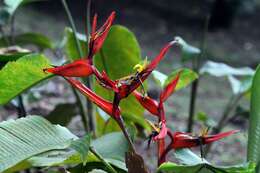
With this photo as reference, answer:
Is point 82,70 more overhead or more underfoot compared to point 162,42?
more overhead

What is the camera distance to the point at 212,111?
9.25 feet

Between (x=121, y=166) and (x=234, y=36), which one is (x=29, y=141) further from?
(x=234, y=36)

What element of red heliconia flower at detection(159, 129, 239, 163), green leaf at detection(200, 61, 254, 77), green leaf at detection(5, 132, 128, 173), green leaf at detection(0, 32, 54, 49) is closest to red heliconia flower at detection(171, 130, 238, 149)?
red heliconia flower at detection(159, 129, 239, 163)

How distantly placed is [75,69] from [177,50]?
3.11 meters

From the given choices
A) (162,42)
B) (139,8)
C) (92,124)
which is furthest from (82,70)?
(139,8)

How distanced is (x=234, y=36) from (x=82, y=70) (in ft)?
12.4

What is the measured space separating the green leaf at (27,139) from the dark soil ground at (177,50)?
108 centimetres

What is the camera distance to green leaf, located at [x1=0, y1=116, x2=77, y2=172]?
34.0 inches

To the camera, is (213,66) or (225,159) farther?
(225,159)

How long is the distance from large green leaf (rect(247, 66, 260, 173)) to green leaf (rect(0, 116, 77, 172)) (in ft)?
0.95

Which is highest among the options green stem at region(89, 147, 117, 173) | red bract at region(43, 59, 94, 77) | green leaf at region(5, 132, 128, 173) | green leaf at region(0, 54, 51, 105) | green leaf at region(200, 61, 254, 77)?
red bract at region(43, 59, 94, 77)

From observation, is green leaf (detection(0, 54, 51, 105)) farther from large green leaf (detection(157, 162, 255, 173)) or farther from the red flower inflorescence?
large green leaf (detection(157, 162, 255, 173))

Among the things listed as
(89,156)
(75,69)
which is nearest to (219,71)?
(89,156)

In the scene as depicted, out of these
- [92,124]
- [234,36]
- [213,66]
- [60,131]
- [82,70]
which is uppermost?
[82,70]
